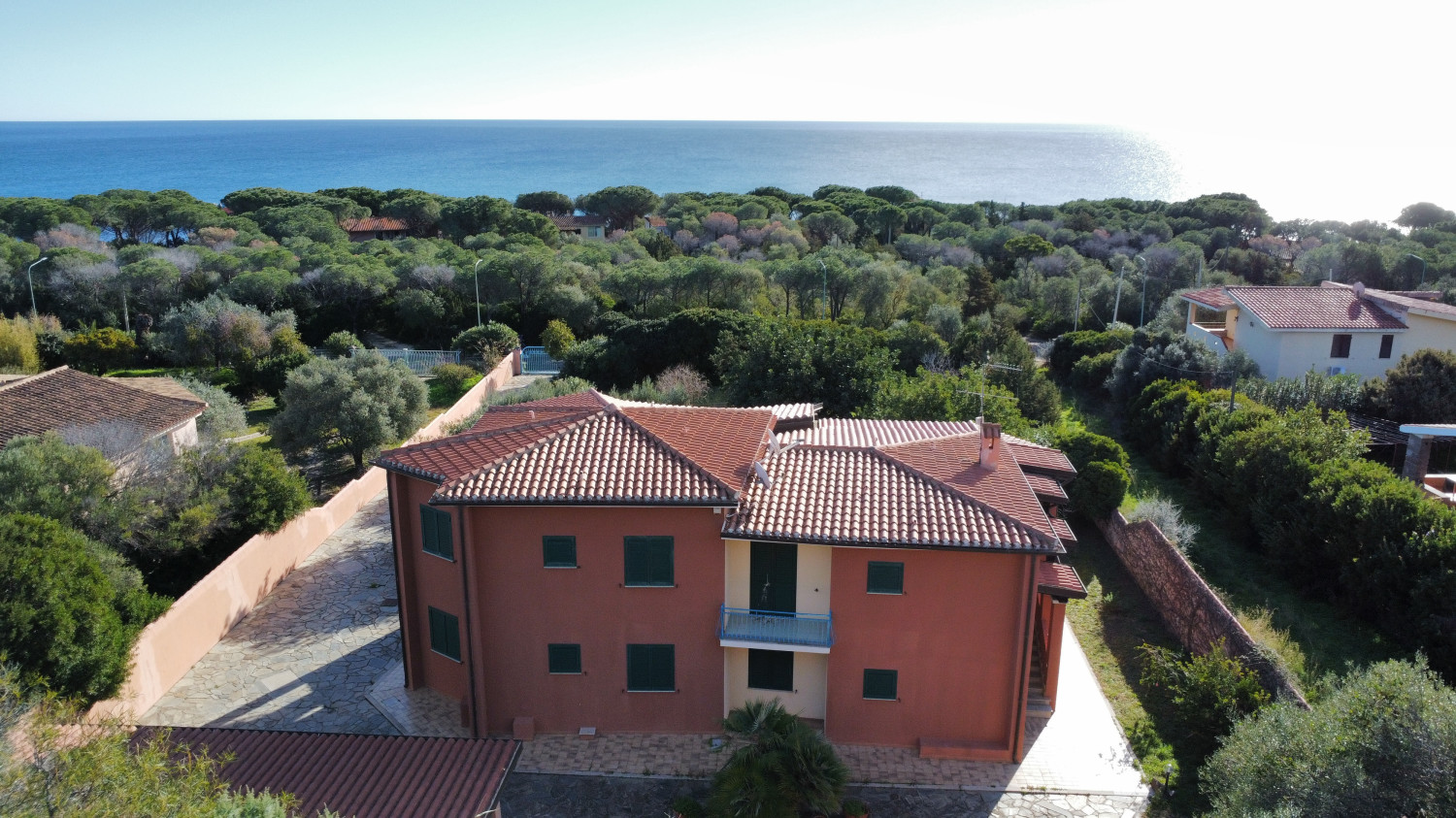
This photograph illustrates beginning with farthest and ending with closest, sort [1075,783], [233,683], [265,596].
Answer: [265,596] < [233,683] < [1075,783]

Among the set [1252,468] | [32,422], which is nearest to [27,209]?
[32,422]

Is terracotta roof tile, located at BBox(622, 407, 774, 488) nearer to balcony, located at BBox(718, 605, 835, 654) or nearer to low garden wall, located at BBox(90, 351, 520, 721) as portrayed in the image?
balcony, located at BBox(718, 605, 835, 654)

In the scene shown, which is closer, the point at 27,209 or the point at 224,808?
the point at 224,808

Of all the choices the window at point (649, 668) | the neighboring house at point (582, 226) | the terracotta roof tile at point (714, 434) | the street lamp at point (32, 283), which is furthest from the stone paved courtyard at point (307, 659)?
the neighboring house at point (582, 226)

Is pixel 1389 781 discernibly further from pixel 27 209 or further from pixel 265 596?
pixel 27 209

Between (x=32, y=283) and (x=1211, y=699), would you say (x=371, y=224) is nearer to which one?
(x=32, y=283)

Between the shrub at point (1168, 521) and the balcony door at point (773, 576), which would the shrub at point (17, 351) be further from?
the shrub at point (1168, 521)
